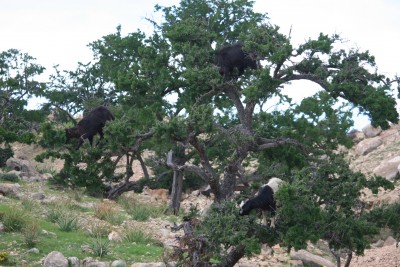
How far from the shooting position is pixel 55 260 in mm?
11383

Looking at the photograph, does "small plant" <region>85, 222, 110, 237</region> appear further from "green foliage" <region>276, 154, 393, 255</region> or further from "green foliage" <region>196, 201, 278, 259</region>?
"green foliage" <region>276, 154, 393, 255</region>

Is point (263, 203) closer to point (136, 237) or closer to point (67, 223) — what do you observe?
point (136, 237)

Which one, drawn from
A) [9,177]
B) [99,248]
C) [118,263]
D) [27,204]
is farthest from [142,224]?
[9,177]

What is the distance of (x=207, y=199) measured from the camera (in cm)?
2698

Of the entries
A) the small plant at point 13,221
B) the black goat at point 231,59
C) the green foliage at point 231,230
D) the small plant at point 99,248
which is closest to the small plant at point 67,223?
the small plant at point 13,221

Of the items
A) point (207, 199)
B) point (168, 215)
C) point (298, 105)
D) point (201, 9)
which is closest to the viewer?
point (298, 105)

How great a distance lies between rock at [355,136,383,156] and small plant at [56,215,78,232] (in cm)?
2205

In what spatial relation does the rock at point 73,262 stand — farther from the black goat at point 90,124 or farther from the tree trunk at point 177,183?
the tree trunk at point 177,183

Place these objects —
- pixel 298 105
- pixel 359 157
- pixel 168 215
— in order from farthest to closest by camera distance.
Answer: pixel 359 157 < pixel 168 215 < pixel 298 105

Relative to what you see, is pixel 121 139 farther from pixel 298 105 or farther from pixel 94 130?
pixel 298 105

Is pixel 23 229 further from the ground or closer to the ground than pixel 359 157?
closer to the ground

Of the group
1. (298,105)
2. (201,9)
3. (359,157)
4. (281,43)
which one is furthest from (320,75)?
(359,157)

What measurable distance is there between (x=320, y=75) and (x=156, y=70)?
405 cm

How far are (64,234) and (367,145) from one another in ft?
77.1
